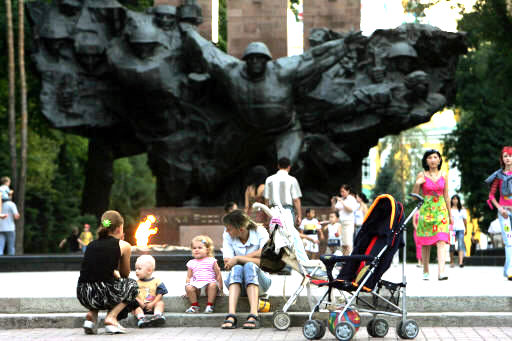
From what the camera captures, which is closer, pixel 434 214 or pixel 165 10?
pixel 434 214

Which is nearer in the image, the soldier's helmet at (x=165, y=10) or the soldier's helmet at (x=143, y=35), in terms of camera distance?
the soldier's helmet at (x=143, y=35)

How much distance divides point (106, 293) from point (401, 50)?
45.9ft

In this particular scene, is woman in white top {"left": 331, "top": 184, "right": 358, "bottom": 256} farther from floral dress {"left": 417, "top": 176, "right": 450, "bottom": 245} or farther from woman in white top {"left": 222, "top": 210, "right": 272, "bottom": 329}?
woman in white top {"left": 222, "top": 210, "right": 272, "bottom": 329}

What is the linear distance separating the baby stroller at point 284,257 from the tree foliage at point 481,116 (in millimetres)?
20746

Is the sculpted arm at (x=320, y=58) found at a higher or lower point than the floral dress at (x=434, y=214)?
→ higher

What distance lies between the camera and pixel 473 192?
3356 centimetres

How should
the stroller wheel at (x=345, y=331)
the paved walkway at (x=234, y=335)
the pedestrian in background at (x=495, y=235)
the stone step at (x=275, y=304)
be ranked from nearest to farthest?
1. the stroller wheel at (x=345, y=331)
2. the paved walkway at (x=234, y=335)
3. the stone step at (x=275, y=304)
4. the pedestrian in background at (x=495, y=235)

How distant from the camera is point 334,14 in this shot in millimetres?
22641

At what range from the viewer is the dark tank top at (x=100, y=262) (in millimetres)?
8812

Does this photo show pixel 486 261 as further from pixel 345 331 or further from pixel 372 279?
pixel 345 331

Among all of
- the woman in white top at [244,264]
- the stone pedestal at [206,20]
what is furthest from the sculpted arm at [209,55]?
the woman in white top at [244,264]

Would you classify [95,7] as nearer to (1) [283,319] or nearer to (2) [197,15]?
(2) [197,15]

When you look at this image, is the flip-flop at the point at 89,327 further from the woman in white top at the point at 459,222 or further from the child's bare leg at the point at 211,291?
the woman in white top at the point at 459,222

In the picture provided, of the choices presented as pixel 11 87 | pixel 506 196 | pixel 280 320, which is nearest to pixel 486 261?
pixel 506 196
